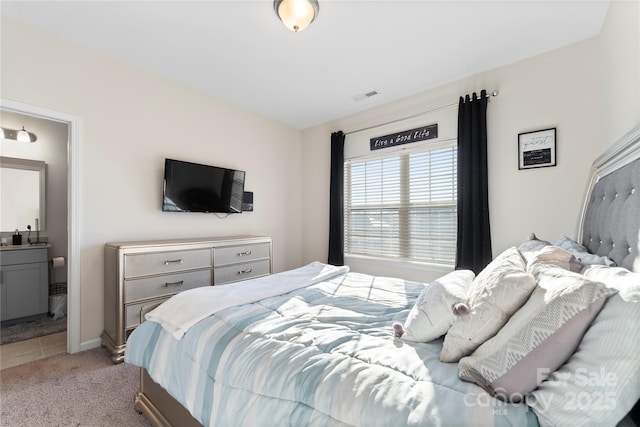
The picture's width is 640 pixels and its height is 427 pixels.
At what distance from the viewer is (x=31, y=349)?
96.0 inches

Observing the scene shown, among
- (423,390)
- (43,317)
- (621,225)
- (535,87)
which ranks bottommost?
(43,317)

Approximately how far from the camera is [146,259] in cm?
238

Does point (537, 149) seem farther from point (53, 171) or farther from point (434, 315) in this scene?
point (53, 171)

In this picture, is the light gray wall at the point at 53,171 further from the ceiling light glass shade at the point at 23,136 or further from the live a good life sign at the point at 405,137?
the live a good life sign at the point at 405,137

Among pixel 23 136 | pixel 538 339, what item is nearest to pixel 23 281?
pixel 23 136

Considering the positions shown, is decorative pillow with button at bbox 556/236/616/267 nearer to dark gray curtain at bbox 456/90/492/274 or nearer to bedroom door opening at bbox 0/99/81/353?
dark gray curtain at bbox 456/90/492/274

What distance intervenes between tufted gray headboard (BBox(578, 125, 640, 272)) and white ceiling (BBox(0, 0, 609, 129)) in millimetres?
1350

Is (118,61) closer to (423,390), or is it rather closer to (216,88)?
(216,88)

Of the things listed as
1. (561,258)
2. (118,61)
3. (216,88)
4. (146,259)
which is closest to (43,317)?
(146,259)

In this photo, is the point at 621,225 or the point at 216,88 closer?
the point at 621,225

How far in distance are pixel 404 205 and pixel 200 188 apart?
96.7 inches

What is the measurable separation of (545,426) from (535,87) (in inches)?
114

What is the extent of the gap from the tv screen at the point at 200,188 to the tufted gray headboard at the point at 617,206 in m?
3.27

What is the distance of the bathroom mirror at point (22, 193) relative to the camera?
3.17 metres
